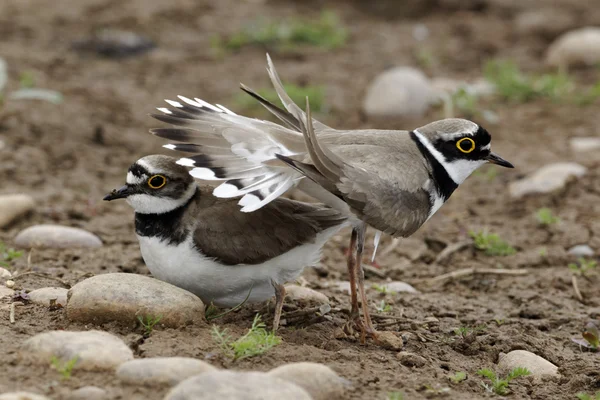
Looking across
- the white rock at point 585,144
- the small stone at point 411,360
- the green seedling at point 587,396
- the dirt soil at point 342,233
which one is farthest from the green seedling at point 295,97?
the green seedling at point 587,396

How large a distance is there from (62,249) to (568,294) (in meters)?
3.51

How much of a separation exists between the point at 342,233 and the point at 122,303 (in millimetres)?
3188

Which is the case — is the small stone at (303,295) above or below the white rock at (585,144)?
below

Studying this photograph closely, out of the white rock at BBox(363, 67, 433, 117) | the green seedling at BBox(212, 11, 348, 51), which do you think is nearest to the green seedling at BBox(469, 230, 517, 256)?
the white rock at BBox(363, 67, 433, 117)

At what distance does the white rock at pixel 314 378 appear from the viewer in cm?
378

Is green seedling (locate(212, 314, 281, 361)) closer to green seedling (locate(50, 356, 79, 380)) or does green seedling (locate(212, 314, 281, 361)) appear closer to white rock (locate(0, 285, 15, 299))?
green seedling (locate(50, 356, 79, 380))

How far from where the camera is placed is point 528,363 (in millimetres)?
4793

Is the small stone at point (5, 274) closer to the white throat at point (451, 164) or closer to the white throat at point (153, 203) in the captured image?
the white throat at point (153, 203)

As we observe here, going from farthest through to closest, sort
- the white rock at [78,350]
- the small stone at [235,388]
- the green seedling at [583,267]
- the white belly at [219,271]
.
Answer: the green seedling at [583,267]
the white belly at [219,271]
the white rock at [78,350]
the small stone at [235,388]

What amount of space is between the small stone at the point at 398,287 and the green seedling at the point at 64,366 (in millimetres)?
2605

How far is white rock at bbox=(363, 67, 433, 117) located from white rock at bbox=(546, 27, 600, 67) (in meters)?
1.96

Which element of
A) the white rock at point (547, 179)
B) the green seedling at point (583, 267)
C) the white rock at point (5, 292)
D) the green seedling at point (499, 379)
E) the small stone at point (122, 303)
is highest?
the white rock at point (547, 179)

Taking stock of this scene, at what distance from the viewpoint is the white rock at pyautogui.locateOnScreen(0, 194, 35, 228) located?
6547 millimetres

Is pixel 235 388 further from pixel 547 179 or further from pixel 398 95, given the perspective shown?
pixel 398 95
